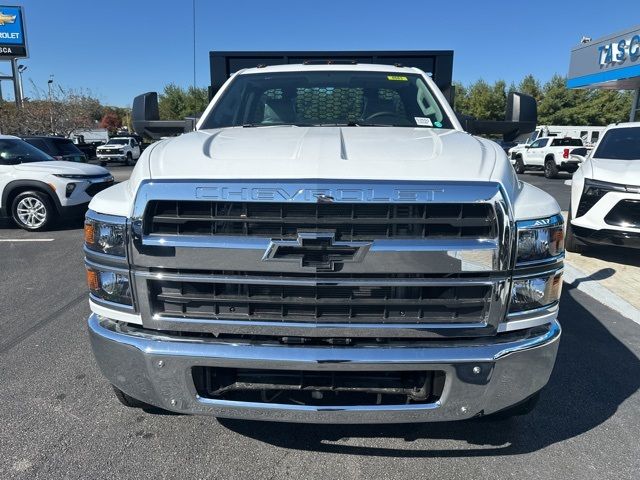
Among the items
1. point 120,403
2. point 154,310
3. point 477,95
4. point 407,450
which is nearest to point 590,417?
point 407,450

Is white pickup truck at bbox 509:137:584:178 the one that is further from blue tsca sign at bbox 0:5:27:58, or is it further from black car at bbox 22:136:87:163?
blue tsca sign at bbox 0:5:27:58

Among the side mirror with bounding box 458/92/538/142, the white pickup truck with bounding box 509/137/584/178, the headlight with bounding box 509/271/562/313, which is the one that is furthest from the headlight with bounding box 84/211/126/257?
the white pickup truck with bounding box 509/137/584/178

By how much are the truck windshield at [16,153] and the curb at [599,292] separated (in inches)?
368

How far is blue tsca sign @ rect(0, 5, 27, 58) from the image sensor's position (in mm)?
36969

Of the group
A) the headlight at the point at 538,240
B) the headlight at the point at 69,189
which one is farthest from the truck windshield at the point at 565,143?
the headlight at the point at 538,240

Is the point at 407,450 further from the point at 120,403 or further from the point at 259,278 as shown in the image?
the point at 120,403

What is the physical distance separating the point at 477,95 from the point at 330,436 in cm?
5316

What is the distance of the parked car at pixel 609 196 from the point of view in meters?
5.81

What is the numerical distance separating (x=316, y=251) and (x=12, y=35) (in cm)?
4498

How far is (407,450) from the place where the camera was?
260 cm

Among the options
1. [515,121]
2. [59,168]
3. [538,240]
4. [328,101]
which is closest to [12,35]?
[59,168]

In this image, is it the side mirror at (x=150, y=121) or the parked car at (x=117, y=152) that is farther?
the parked car at (x=117, y=152)

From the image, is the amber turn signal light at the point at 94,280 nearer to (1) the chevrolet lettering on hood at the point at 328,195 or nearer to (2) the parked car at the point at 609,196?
(1) the chevrolet lettering on hood at the point at 328,195

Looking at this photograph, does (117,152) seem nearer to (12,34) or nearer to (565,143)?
(12,34)
